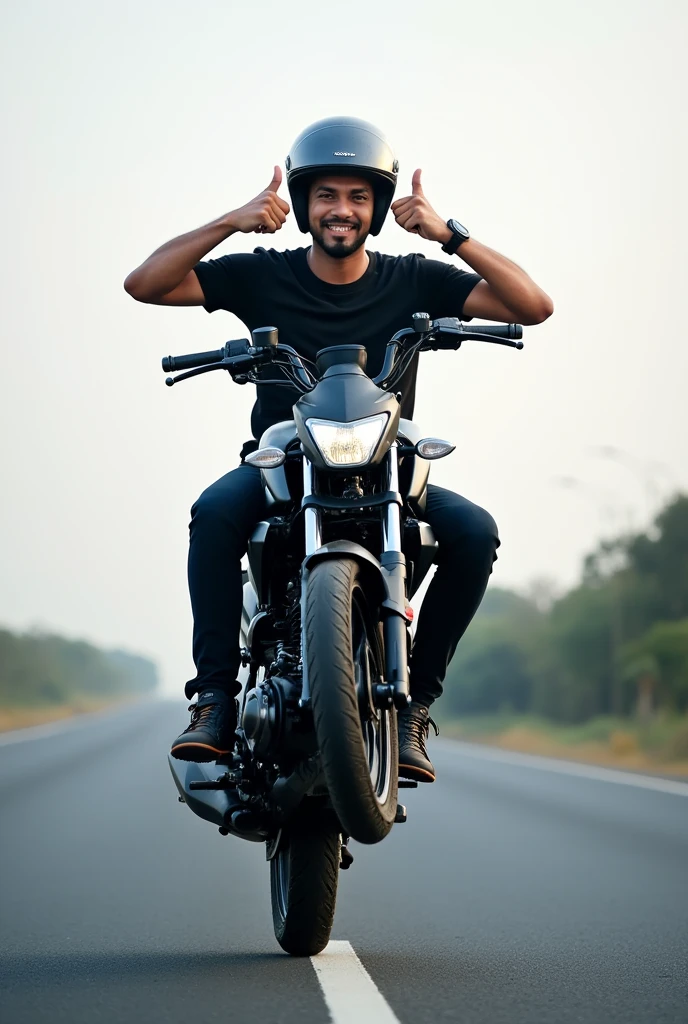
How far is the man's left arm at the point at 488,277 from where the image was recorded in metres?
5.67

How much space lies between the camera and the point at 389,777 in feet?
16.6

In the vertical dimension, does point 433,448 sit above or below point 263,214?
below

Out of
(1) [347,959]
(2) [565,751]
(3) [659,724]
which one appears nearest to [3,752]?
(2) [565,751]

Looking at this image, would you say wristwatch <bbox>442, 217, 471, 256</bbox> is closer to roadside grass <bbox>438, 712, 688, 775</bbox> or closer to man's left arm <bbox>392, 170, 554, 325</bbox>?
man's left arm <bbox>392, 170, 554, 325</bbox>

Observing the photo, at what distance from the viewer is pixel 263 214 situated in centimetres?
554

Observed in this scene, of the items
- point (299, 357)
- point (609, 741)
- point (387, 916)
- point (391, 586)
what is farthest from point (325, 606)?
point (609, 741)

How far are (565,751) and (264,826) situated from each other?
31692 mm

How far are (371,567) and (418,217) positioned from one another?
4.37 feet

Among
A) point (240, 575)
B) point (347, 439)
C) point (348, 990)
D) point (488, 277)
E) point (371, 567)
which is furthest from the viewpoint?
point (488, 277)

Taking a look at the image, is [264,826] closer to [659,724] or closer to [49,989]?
[49,989]

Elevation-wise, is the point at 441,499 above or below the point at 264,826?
above

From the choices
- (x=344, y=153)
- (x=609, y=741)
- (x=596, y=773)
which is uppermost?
(x=344, y=153)

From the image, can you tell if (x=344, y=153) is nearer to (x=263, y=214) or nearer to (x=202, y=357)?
(x=263, y=214)

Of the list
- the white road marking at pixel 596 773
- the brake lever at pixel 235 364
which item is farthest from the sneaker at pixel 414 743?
the white road marking at pixel 596 773
